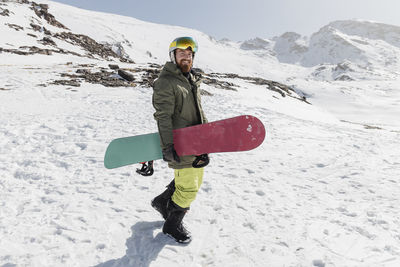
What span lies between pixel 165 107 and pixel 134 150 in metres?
0.98

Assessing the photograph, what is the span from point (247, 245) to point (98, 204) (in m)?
2.45

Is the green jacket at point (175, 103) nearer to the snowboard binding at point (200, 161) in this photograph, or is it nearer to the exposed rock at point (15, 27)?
the snowboard binding at point (200, 161)

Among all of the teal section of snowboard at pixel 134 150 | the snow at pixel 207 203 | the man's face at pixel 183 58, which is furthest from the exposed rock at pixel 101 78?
the man's face at pixel 183 58

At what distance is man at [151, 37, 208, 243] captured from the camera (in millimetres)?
2764

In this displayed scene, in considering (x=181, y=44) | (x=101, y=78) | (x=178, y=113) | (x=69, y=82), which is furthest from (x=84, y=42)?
(x=178, y=113)

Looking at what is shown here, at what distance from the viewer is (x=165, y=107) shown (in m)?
2.78

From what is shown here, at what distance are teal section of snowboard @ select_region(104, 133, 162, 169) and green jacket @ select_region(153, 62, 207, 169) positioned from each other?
1.56 feet

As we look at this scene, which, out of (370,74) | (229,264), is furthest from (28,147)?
(370,74)

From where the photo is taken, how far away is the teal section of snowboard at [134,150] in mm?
3367

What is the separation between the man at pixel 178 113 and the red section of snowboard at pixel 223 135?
0.12 meters

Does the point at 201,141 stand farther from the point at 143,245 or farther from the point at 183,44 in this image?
the point at 143,245

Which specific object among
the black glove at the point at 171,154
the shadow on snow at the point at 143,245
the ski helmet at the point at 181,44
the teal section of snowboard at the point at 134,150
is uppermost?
the ski helmet at the point at 181,44

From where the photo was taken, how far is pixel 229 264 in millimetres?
2961

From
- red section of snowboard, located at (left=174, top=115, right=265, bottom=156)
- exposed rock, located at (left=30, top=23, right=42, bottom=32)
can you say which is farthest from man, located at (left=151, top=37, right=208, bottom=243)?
exposed rock, located at (left=30, top=23, right=42, bottom=32)
